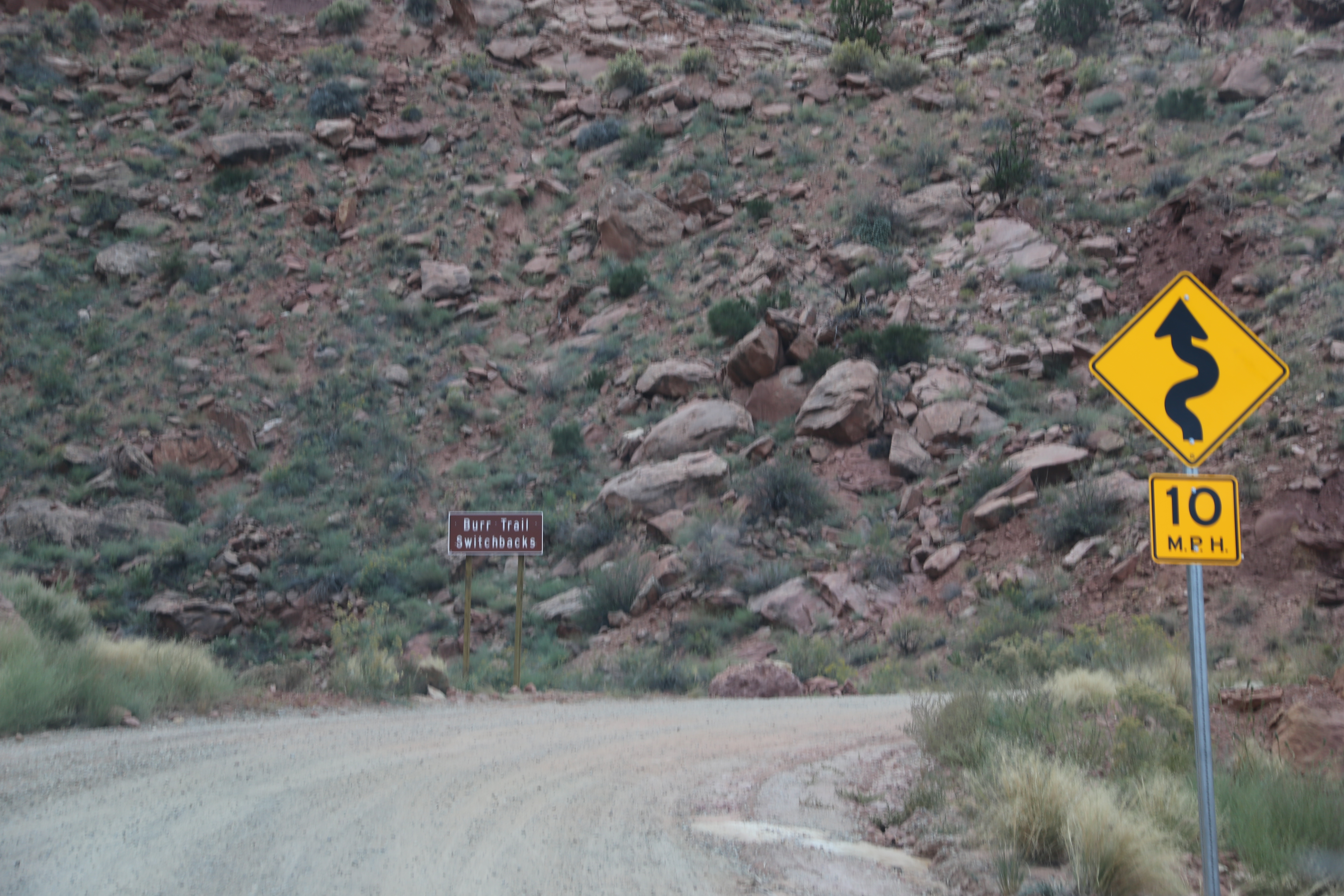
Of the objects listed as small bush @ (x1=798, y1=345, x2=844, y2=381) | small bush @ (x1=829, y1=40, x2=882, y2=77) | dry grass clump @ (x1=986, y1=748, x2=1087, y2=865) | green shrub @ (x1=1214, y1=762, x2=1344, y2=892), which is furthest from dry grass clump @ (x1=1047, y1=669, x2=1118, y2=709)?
small bush @ (x1=829, y1=40, x2=882, y2=77)

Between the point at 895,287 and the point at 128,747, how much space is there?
22.2 m

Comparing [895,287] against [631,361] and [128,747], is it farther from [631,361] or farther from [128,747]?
[128,747]

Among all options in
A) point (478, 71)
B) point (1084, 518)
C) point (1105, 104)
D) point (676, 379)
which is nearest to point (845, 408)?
point (676, 379)

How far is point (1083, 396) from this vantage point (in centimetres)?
2141

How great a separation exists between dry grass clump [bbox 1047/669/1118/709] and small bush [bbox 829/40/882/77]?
31.5m

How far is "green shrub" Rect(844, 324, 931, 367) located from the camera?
2361 cm

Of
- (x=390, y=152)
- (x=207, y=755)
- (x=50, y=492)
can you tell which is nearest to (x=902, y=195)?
(x=390, y=152)

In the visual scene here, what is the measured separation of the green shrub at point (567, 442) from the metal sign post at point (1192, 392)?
19539 mm

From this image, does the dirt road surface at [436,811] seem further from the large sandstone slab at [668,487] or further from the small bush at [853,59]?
the small bush at [853,59]

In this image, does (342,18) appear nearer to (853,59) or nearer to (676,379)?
(853,59)

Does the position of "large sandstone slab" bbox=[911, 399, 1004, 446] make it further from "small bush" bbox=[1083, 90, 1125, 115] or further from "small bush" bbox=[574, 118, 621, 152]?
"small bush" bbox=[574, 118, 621, 152]

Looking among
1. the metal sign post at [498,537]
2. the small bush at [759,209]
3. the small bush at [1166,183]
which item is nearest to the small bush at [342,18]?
the small bush at [759,209]

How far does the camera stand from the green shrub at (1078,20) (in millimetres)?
36000

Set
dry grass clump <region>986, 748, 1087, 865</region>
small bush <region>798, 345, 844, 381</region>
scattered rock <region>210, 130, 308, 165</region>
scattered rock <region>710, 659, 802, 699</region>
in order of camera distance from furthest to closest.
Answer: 1. scattered rock <region>210, 130, 308, 165</region>
2. small bush <region>798, 345, 844, 381</region>
3. scattered rock <region>710, 659, 802, 699</region>
4. dry grass clump <region>986, 748, 1087, 865</region>
